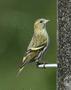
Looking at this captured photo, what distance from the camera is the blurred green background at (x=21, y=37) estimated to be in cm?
1238

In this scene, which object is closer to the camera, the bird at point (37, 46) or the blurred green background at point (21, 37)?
the bird at point (37, 46)

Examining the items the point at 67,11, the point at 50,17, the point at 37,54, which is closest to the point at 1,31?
the point at 50,17

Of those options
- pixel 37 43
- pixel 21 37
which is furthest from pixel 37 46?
pixel 21 37

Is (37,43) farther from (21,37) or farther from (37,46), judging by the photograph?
(21,37)

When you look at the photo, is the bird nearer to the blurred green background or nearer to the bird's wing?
the bird's wing

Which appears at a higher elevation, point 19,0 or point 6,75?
point 19,0

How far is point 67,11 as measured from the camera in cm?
791

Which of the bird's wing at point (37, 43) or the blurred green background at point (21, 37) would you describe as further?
the blurred green background at point (21, 37)

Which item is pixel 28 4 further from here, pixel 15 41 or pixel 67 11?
pixel 67 11

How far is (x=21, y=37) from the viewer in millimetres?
13109

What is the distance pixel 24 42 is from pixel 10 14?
64 centimetres

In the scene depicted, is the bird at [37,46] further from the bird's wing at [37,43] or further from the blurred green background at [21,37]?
the blurred green background at [21,37]

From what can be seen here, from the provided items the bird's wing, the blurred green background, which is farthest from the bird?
the blurred green background

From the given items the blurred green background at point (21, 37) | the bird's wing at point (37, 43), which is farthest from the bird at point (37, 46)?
the blurred green background at point (21, 37)
